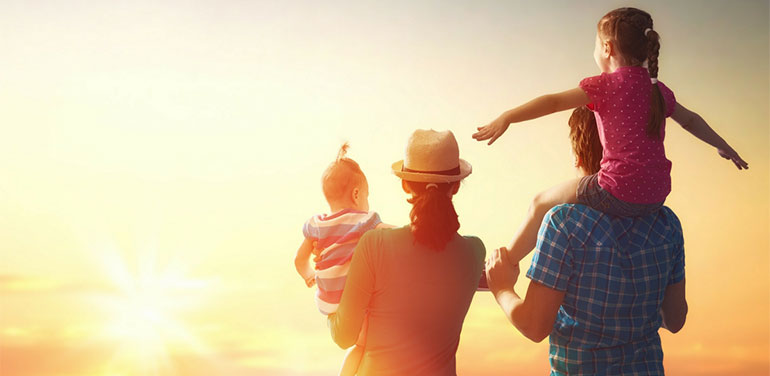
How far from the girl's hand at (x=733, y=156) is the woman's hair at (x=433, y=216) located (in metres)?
1.67

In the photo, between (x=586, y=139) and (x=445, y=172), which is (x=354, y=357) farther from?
(x=586, y=139)

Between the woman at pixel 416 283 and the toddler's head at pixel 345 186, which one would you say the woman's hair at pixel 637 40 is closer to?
the woman at pixel 416 283

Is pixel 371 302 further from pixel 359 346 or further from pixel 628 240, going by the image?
pixel 628 240

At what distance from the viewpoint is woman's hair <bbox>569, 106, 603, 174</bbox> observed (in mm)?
3465

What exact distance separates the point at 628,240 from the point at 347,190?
6.14 ft

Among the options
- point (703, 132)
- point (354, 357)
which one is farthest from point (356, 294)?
point (703, 132)

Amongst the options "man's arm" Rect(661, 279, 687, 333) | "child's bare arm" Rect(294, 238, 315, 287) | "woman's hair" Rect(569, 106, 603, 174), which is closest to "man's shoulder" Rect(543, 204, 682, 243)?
"man's arm" Rect(661, 279, 687, 333)

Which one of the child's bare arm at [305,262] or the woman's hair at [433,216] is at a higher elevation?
the child's bare arm at [305,262]

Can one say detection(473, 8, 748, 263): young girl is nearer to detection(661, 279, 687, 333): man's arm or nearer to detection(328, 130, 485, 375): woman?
detection(328, 130, 485, 375): woman

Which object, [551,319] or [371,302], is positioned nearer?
[551,319]

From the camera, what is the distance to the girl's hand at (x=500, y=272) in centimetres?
340

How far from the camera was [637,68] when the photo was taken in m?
3.36

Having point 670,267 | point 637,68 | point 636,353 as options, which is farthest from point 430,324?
point 637,68

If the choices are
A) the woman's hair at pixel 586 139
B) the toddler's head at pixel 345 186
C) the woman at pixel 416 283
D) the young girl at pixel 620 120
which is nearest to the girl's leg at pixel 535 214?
the young girl at pixel 620 120
